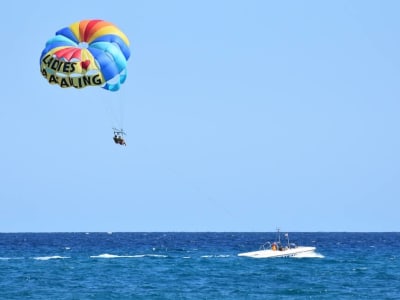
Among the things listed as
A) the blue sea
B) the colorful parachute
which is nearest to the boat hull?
the blue sea

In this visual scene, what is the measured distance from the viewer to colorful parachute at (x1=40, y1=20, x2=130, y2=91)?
5325 cm

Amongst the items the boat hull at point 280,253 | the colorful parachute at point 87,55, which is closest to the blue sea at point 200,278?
the boat hull at point 280,253

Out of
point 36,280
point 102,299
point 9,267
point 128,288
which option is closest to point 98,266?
point 9,267

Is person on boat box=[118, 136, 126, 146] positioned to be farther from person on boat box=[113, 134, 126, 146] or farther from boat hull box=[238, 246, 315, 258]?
boat hull box=[238, 246, 315, 258]

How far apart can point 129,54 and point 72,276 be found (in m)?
21.6

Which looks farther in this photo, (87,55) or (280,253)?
(280,253)

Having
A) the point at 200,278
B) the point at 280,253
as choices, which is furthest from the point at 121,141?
the point at 280,253

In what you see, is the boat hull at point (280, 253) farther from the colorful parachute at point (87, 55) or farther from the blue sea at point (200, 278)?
the colorful parachute at point (87, 55)

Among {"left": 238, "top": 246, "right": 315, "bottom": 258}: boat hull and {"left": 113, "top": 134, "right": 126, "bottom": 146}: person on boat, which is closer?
{"left": 113, "top": 134, "right": 126, "bottom": 146}: person on boat

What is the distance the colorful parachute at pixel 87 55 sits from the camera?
175ft

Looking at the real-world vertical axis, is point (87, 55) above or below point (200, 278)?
above

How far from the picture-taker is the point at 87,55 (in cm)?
5369

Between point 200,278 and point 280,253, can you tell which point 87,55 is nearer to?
point 200,278

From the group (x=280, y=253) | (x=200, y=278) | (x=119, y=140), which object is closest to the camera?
(x=119, y=140)
